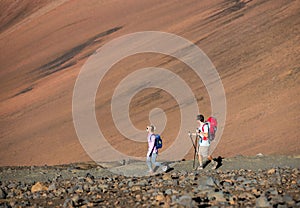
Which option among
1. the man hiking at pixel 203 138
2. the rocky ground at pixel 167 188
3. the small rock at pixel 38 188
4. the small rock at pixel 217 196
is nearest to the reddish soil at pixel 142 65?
the man hiking at pixel 203 138

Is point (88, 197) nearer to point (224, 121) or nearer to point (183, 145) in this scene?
point (183, 145)

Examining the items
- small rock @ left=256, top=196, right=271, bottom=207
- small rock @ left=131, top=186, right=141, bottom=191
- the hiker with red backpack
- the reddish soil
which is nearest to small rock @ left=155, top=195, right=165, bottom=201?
small rock @ left=131, top=186, right=141, bottom=191

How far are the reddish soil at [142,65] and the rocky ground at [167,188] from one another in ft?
13.6

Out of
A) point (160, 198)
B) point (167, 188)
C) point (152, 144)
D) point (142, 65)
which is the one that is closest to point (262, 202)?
point (160, 198)

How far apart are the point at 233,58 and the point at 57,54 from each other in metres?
12.1

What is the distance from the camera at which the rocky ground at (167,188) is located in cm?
696

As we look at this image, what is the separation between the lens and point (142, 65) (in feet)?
79.8

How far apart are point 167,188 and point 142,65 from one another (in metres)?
16.5

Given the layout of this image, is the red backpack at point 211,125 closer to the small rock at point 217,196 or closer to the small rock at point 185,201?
the small rock at point 217,196

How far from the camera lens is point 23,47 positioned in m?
32.4

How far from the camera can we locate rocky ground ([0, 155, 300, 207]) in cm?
696

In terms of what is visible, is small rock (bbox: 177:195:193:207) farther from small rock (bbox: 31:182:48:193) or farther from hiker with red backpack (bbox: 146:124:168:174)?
hiker with red backpack (bbox: 146:124:168:174)

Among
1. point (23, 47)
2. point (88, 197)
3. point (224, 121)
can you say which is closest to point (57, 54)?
point (23, 47)

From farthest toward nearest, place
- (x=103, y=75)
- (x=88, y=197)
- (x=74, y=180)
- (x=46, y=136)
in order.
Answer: (x=103, y=75)
(x=46, y=136)
(x=74, y=180)
(x=88, y=197)
